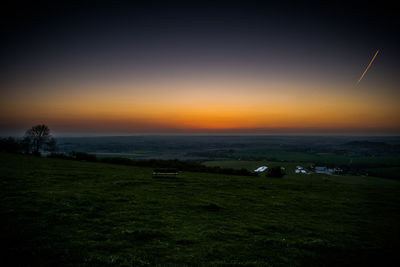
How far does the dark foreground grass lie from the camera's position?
8055 millimetres

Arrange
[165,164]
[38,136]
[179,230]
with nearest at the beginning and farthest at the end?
[179,230]
[165,164]
[38,136]

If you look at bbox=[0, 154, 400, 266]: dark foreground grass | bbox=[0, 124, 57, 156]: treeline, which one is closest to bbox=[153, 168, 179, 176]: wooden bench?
bbox=[0, 154, 400, 266]: dark foreground grass

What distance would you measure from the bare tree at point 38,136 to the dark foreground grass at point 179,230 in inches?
2048

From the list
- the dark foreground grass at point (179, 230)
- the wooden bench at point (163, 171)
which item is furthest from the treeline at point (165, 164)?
the dark foreground grass at point (179, 230)

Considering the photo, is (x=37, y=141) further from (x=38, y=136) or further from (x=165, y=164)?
(x=165, y=164)

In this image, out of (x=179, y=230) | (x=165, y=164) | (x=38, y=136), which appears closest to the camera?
(x=179, y=230)

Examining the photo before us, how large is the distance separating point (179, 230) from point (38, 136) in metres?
68.7

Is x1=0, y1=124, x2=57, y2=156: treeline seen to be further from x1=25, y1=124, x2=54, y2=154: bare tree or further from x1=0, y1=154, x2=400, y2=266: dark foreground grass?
x1=0, y1=154, x2=400, y2=266: dark foreground grass

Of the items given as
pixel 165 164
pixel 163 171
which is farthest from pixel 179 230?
pixel 165 164

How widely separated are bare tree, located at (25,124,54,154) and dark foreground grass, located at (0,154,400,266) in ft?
171

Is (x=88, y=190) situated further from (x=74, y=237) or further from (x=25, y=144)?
(x=25, y=144)

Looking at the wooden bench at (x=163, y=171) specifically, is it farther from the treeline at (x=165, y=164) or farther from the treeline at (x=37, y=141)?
the treeline at (x=37, y=141)

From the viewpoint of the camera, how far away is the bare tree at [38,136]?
59812 mm

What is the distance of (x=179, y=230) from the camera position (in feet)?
34.9
